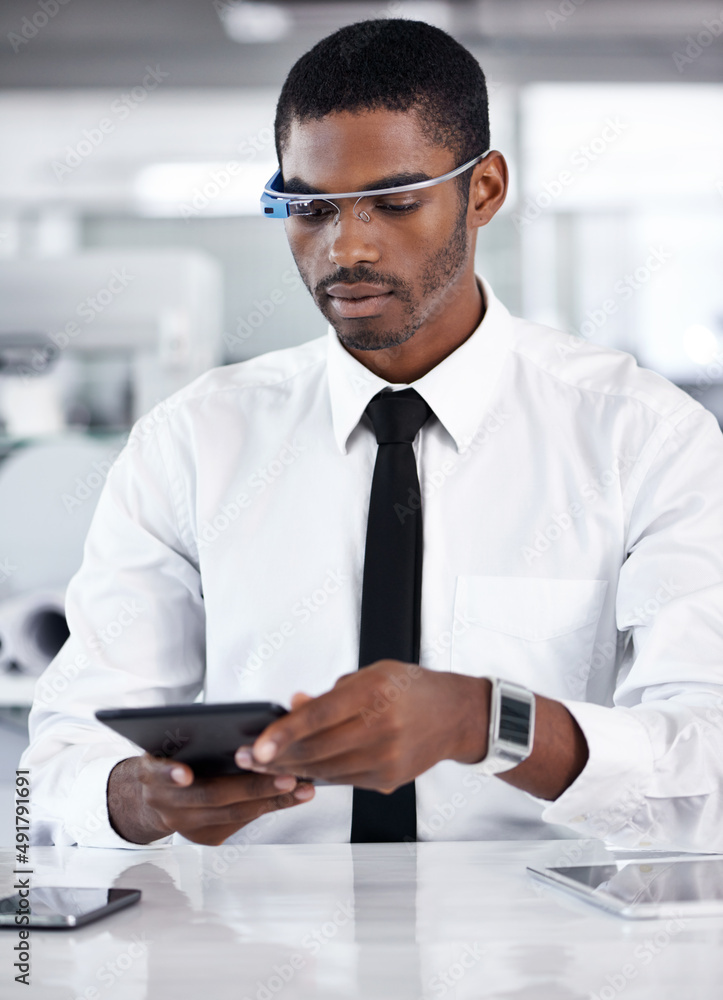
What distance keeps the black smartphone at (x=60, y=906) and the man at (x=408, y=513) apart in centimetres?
25

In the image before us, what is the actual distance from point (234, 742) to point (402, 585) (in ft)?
1.58

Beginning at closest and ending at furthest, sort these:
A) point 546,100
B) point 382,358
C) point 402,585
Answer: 1. point 402,585
2. point 382,358
3. point 546,100

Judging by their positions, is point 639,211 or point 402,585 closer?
point 402,585

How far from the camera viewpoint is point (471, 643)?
1.29 meters

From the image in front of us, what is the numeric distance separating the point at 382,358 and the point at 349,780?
728mm

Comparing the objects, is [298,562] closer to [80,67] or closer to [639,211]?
[639,211]

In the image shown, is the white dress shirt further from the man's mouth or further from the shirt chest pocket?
the man's mouth

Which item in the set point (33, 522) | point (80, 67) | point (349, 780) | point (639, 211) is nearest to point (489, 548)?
point (349, 780)

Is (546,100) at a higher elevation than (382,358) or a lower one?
higher

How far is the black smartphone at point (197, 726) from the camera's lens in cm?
75

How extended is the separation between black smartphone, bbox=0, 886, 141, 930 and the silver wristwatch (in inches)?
12.7

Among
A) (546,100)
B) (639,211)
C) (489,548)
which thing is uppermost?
(546,100)

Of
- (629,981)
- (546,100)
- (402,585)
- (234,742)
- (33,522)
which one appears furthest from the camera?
(546,100)

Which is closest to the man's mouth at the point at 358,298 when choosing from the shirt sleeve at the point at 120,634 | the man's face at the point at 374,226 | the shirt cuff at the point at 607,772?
the man's face at the point at 374,226
